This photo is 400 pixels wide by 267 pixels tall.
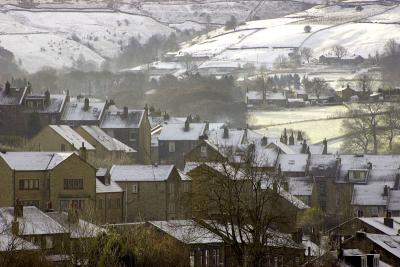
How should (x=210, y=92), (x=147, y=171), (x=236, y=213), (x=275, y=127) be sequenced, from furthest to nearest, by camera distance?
(x=210, y=92) → (x=275, y=127) → (x=147, y=171) → (x=236, y=213)

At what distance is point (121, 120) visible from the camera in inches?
4779

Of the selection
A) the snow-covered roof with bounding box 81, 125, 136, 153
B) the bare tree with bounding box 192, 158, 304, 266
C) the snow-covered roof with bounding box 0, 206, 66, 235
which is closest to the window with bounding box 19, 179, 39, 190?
the snow-covered roof with bounding box 0, 206, 66, 235

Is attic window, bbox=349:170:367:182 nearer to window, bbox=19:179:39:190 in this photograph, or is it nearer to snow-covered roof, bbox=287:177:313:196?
snow-covered roof, bbox=287:177:313:196

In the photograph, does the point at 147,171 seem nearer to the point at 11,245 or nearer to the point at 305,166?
the point at 305,166

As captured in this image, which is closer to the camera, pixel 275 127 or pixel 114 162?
pixel 114 162

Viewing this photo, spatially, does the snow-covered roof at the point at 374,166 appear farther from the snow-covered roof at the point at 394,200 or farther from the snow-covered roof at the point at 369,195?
the snow-covered roof at the point at 394,200

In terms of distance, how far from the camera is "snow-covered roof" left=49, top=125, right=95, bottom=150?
4112 inches

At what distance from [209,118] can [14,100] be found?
2031 inches

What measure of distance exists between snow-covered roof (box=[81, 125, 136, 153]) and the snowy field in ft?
120

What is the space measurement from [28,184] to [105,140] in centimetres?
2982

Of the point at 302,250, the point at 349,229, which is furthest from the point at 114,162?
the point at 302,250

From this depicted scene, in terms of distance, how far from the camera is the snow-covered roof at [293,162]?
114 m

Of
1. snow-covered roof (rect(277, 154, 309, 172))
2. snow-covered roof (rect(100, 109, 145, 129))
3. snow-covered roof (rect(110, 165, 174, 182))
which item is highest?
snow-covered roof (rect(100, 109, 145, 129))

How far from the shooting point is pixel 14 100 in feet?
393
